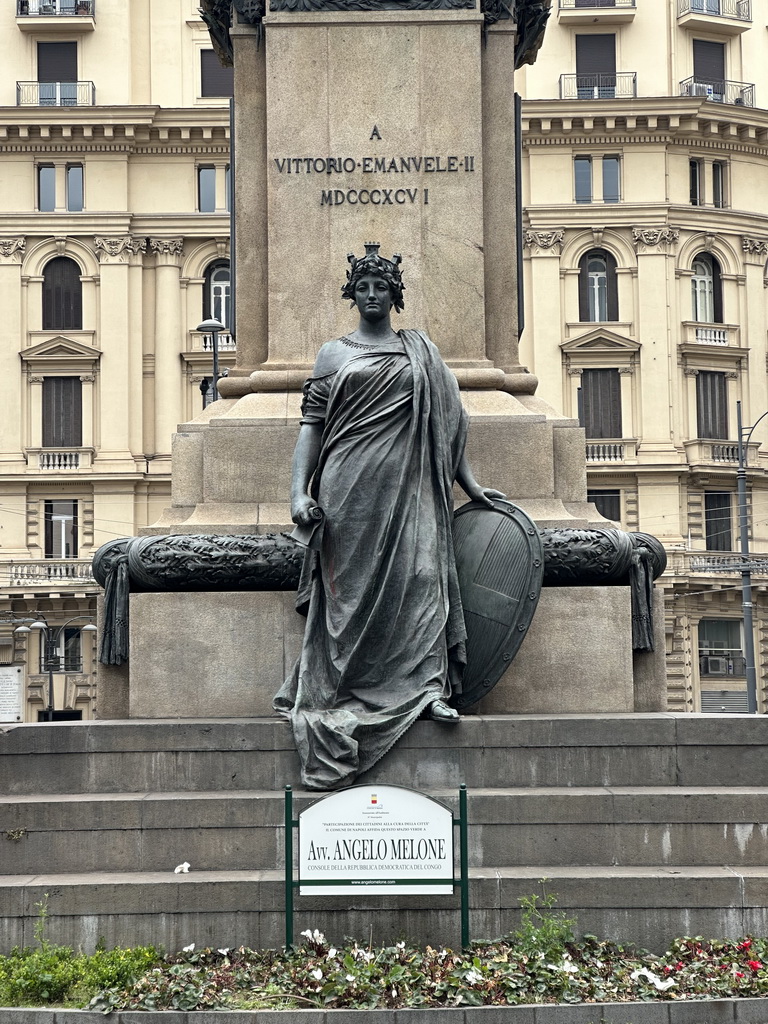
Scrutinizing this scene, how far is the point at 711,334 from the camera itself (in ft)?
188

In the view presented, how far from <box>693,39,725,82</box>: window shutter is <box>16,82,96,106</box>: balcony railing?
20014 millimetres

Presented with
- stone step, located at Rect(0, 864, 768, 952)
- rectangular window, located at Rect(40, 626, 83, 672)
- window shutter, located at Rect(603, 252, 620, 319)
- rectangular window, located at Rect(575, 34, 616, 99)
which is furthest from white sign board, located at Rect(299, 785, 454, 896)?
rectangular window, located at Rect(575, 34, 616, 99)

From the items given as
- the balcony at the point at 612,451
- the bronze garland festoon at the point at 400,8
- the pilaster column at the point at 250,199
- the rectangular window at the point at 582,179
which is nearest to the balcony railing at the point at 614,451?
the balcony at the point at 612,451

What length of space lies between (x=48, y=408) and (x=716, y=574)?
2204 centimetres

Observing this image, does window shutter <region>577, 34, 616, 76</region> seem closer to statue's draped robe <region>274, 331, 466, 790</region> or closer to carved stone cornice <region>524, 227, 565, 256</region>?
carved stone cornice <region>524, 227, 565, 256</region>

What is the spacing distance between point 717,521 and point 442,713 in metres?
47.4

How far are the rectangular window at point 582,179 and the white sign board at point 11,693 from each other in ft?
77.5

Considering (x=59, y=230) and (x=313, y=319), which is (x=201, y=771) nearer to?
(x=313, y=319)

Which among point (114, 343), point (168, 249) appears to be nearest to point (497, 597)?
point (114, 343)

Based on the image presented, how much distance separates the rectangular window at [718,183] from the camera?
58281mm

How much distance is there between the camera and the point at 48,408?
185ft

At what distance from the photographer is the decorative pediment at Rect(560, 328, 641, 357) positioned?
55969 mm

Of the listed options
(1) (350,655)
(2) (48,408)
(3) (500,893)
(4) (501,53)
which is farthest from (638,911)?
(2) (48,408)

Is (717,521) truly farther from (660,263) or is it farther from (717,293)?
(660,263)
